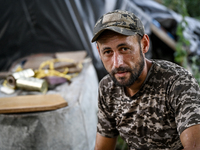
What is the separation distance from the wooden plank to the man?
689 mm

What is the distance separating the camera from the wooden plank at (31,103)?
1.80 meters

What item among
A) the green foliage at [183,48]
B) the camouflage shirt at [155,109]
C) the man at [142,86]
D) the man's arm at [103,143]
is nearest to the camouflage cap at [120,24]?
the man at [142,86]

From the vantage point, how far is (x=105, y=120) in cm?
156

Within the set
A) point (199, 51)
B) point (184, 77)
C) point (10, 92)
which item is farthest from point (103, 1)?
point (184, 77)

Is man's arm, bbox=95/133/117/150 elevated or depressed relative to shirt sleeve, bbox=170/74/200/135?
depressed

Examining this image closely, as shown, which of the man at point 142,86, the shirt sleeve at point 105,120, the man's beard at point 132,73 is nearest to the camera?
the man at point 142,86

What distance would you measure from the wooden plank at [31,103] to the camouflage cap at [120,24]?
34.0 inches

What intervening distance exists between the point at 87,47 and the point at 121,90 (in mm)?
2494

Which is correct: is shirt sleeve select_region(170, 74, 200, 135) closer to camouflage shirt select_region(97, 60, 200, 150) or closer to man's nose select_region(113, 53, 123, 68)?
camouflage shirt select_region(97, 60, 200, 150)

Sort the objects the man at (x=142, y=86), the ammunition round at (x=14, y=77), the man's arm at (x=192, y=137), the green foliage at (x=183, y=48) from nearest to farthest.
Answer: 1. the man's arm at (x=192, y=137)
2. the man at (x=142, y=86)
3. the ammunition round at (x=14, y=77)
4. the green foliage at (x=183, y=48)

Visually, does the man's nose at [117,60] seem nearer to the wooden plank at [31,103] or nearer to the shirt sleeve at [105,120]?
the shirt sleeve at [105,120]

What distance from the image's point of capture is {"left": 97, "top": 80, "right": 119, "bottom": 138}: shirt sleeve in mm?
1548

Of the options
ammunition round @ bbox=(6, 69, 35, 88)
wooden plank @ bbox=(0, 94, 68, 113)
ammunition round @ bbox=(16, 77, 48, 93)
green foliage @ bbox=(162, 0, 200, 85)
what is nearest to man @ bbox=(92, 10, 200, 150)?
wooden plank @ bbox=(0, 94, 68, 113)

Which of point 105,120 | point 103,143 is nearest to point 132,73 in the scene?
point 105,120
